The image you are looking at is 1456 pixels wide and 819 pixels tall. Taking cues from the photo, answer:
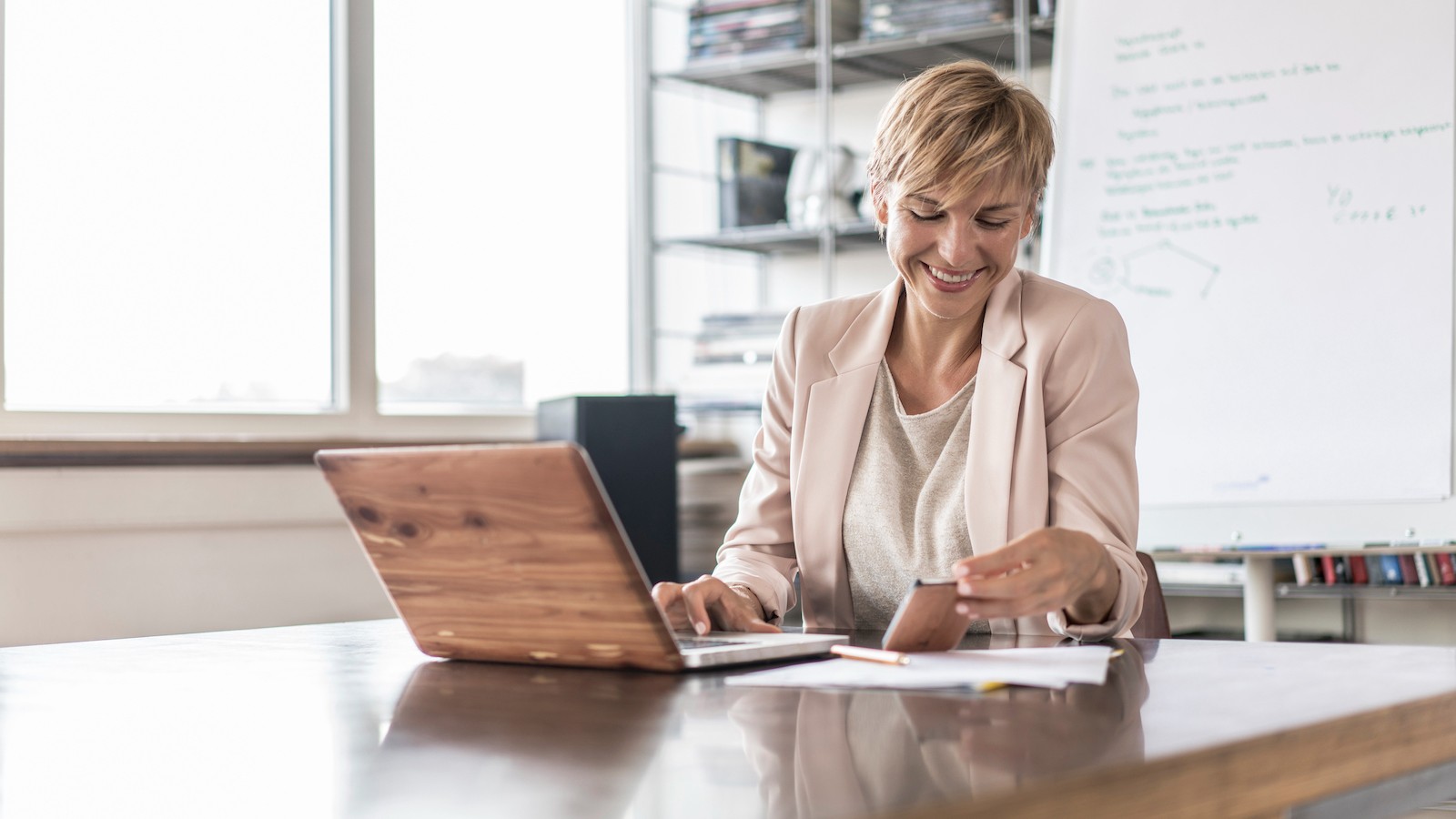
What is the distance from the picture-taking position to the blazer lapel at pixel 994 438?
58.9 inches

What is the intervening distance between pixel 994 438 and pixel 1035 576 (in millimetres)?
436

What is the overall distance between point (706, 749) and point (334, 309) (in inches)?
102

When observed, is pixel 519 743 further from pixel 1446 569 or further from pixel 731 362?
pixel 731 362

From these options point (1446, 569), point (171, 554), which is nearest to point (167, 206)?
point (171, 554)

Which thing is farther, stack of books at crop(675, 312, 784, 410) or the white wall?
stack of books at crop(675, 312, 784, 410)

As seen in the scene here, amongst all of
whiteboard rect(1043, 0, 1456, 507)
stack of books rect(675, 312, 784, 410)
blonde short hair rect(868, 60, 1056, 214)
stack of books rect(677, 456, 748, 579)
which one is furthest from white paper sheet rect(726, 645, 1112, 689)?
stack of books rect(677, 456, 748, 579)

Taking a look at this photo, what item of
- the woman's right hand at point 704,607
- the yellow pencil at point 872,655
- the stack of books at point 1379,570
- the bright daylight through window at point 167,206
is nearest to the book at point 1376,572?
the stack of books at point 1379,570

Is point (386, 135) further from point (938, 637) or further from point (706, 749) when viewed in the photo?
point (706, 749)

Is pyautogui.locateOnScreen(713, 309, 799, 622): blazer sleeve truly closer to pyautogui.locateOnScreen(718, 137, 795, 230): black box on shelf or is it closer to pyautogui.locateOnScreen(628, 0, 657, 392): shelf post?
pyautogui.locateOnScreen(718, 137, 795, 230): black box on shelf

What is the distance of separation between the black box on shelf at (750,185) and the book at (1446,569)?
176cm

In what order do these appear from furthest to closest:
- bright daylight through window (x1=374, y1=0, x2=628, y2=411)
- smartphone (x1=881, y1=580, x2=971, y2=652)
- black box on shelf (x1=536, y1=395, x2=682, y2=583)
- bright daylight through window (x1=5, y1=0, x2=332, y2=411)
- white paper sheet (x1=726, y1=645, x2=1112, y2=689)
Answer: bright daylight through window (x1=374, y1=0, x2=628, y2=411), black box on shelf (x1=536, y1=395, x2=682, y2=583), bright daylight through window (x1=5, y1=0, x2=332, y2=411), smartphone (x1=881, y1=580, x2=971, y2=652), white paper sheet (x1=726, y1=645, x2=1112, y2=689)

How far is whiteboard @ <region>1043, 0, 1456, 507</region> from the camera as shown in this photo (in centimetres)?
232

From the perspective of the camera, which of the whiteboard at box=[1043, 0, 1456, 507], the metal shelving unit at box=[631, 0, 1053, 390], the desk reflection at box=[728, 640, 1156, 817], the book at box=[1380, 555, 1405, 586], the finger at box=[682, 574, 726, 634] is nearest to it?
the desk reflection at box=[728, 640, 1156, 817]

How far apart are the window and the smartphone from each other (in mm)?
2102
